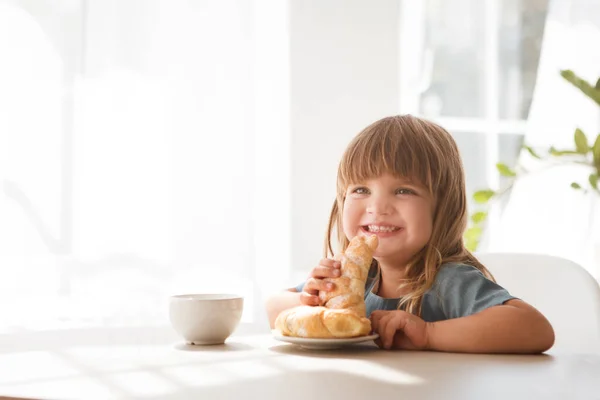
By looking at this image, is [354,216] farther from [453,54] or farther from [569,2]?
[569,2]

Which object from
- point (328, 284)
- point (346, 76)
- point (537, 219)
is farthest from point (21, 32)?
point (537, 219)

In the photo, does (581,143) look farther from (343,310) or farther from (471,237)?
(343,310)

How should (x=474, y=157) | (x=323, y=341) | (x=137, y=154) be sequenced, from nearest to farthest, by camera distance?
1. (x=323, y=341)
2. (x=137, y=154)
3. (x=474, y=157)

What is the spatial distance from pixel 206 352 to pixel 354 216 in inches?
14.8

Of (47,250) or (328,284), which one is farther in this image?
(47,250)

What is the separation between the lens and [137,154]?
92.1 inches

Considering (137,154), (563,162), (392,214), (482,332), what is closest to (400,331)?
(482,332)

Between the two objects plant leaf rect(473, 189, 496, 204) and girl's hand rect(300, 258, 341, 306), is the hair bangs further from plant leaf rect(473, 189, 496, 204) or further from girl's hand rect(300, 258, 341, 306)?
plant leaf rect(473, 189, 496, 204)

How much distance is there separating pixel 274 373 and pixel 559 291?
828mm

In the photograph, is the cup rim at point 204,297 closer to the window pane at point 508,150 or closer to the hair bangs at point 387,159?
the hair bangs at point 387,159

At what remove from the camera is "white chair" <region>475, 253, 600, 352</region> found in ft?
4.48

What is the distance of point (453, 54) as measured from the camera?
9.95ft

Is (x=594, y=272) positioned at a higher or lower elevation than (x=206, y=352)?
lower

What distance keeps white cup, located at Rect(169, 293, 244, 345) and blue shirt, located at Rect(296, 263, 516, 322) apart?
306 millimetres
